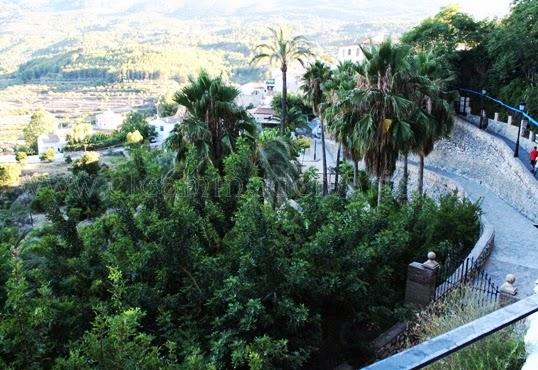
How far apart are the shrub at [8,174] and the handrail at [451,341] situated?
48864mm

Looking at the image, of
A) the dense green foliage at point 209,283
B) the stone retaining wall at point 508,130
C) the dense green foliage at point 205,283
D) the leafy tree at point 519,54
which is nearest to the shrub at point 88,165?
the stone retaining wall at point 508,130

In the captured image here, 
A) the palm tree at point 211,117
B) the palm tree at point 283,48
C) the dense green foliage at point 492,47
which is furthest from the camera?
the palm tree at point 283,48

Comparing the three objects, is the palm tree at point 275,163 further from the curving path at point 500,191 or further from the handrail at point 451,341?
the handrail at point 451,341

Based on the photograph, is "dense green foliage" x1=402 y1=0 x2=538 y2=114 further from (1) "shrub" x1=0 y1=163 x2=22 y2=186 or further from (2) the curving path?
(1) "shrub" x1=0 y1=163 x2=22 y2=186

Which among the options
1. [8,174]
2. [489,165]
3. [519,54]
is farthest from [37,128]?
[489,165]

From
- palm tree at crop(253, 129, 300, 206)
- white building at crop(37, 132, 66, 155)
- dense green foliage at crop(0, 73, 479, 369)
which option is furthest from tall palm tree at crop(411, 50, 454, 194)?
white building at crop(37, 132, 66, 155)

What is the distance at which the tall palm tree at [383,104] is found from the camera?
14.0 meters

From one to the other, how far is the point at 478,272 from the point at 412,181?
16316 mm

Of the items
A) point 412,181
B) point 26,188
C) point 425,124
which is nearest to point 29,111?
point 26,188

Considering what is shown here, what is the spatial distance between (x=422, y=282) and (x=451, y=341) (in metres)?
6.71

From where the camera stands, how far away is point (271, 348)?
16.7 feet

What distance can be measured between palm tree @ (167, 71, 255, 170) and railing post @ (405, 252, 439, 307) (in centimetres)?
503

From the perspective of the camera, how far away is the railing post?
27.2ft

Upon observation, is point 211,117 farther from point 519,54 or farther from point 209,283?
point 519,54
